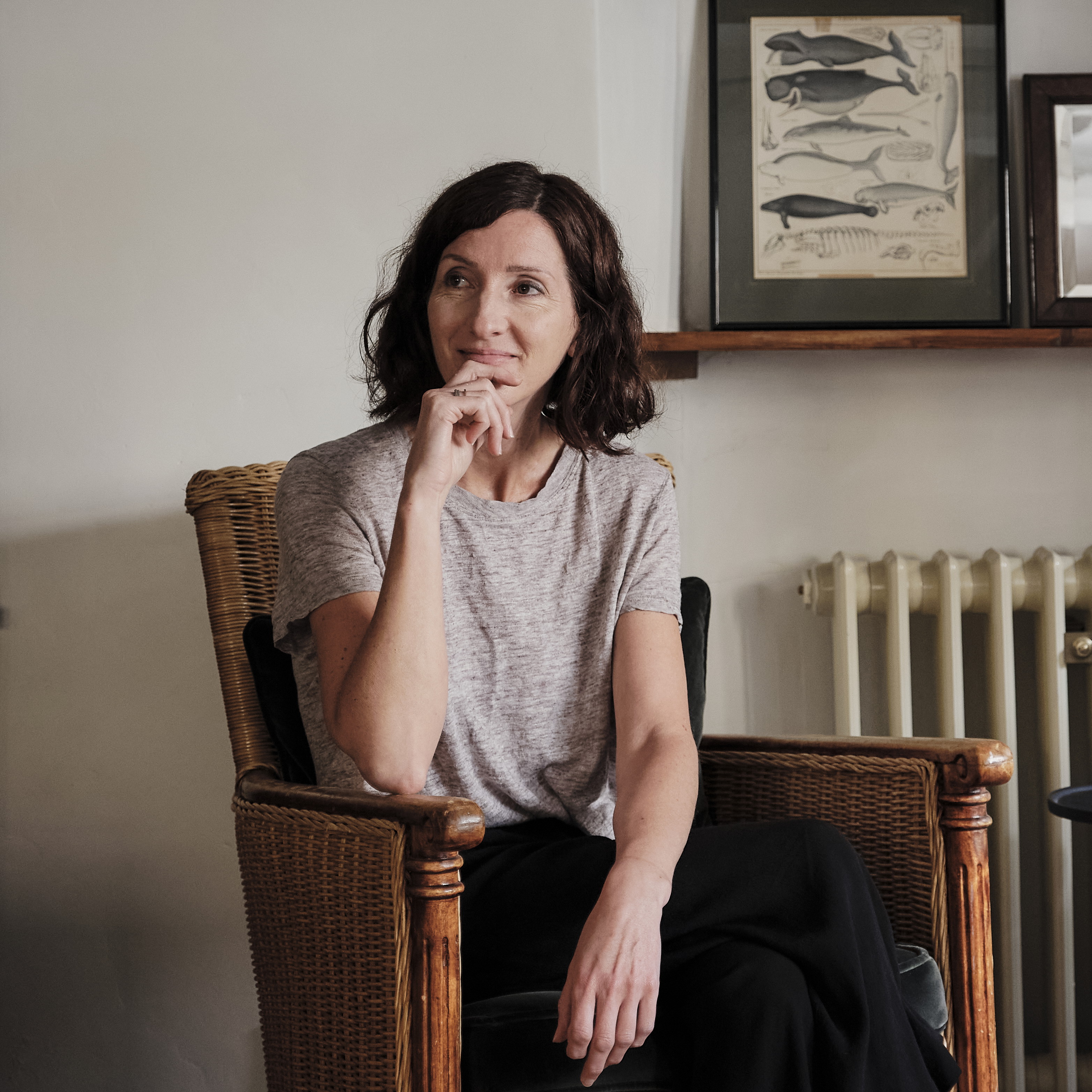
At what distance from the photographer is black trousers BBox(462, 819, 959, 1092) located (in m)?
0.85

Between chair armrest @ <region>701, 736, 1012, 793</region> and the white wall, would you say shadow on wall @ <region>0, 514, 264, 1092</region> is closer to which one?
the white wall

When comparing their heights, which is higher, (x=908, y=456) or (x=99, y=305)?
(x=99, y=305)

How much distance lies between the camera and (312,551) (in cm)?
110

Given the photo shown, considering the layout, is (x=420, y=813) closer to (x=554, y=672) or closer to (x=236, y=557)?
(x=554, y=672)

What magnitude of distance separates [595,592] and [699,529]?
2.59ft

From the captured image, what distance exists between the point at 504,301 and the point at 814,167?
101 cm

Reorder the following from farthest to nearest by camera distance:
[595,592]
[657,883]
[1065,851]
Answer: [1065,851] < [595,592] < [657,883]

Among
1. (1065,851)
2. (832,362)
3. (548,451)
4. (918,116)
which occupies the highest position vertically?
(918,116)

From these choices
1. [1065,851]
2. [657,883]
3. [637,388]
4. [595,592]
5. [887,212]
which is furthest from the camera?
[887,212]

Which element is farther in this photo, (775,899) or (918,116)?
(918,116)

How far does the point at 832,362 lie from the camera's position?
6.46 ft

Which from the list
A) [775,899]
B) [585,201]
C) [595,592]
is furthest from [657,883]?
[585,201]

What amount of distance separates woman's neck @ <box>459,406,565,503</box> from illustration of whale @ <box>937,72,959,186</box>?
1082 mm

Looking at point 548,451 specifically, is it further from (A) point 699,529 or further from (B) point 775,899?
(A) point 699,529
